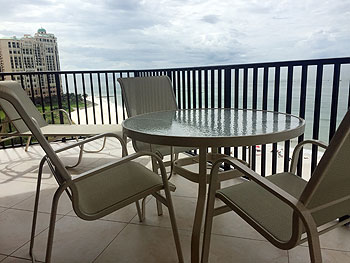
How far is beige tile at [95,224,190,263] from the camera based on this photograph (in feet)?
5.05

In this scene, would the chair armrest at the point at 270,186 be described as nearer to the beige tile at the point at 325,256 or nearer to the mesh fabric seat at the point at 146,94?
the beige tile at the point at 325,256

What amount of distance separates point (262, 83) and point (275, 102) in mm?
203

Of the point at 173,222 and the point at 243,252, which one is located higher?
the point at 173,222

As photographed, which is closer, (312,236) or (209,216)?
(312,236)

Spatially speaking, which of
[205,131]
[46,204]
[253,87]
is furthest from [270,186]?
[46,204]

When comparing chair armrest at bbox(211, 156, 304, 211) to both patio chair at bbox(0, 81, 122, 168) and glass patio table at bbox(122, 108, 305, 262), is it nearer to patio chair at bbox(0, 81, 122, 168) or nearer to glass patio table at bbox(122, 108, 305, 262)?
glass patio table at bbox(122, 108, 305, 262)

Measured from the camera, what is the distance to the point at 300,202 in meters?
0.82

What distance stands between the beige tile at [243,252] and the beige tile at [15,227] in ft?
4.07

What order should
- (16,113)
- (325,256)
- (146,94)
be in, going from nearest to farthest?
(325,256), (146,94), (16,113)

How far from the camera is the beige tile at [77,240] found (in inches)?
62.4

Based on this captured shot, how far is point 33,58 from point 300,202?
231 inches

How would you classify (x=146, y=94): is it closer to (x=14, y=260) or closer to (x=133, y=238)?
(x=133, y=238)

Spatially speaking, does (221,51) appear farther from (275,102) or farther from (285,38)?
(275,102)

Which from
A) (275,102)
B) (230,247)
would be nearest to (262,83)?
(275,102)
